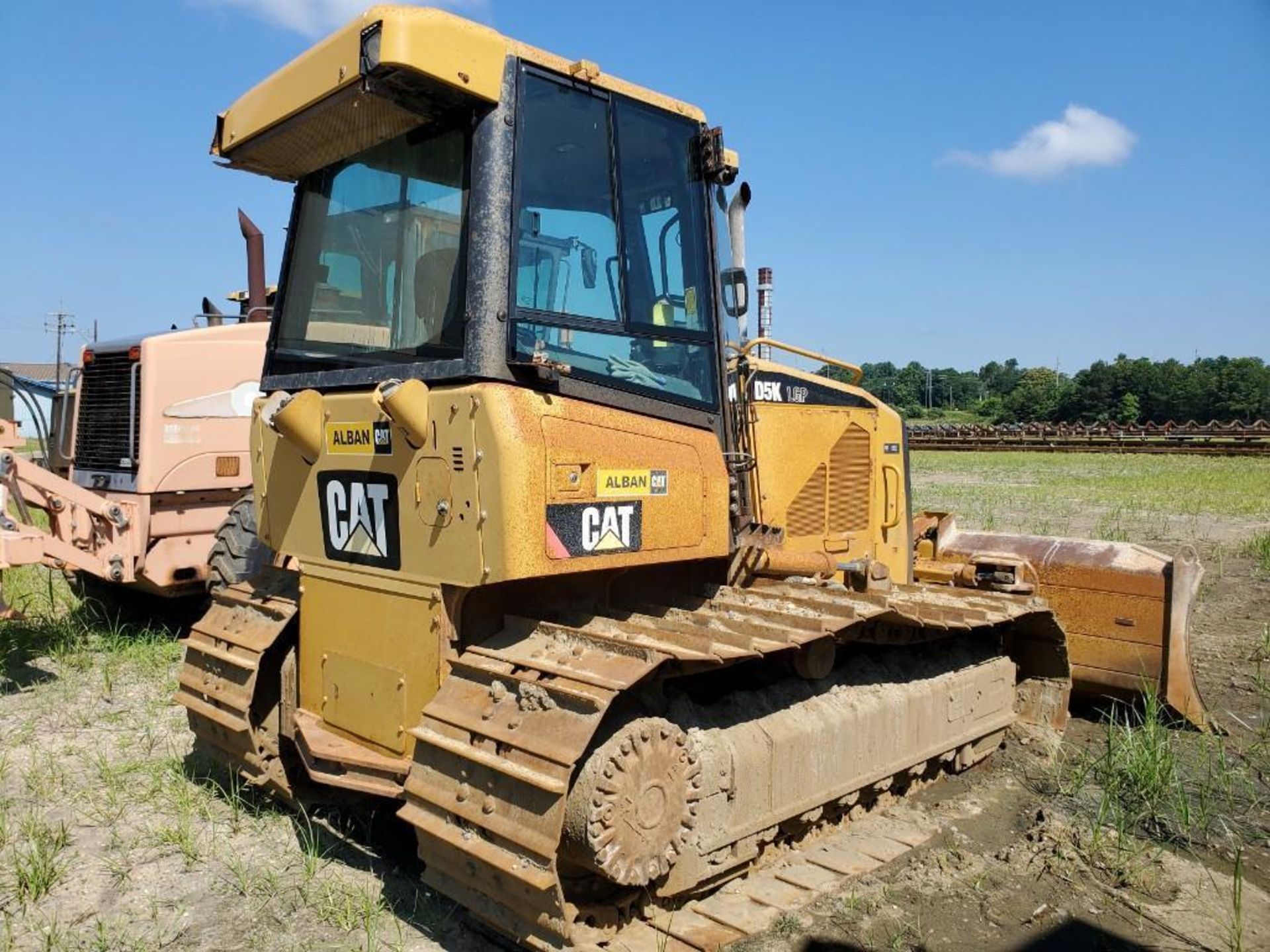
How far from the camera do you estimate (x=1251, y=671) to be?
267 inches

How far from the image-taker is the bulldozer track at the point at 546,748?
2.88 m

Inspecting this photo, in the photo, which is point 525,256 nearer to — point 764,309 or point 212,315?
point 764,309

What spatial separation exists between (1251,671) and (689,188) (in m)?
5.50

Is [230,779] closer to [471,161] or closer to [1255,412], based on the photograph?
[471,161]

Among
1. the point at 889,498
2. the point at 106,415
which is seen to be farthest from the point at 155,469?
the point at 889,498

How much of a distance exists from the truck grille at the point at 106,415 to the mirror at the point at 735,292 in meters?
5.04

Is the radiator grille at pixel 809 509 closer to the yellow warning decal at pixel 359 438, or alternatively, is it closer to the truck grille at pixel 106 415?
the yellow warning decal at pixel 359 438

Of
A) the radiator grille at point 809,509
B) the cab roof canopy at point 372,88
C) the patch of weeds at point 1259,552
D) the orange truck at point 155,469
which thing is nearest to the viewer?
the cab roof canopy at point 372,88

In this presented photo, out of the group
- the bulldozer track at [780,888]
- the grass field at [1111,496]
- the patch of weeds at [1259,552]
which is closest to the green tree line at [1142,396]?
the grass field at [1111,496]

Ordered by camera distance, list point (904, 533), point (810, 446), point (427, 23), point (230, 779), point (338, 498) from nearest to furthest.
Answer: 1. point (427, 23)
2. point (338, 498)
3. point (230, 779)
4. point (810, 446)
5. point (904, 533)

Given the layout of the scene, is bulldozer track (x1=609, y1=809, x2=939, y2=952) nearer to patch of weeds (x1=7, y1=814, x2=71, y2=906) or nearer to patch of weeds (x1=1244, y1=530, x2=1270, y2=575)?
patch of weeds (x1=7, y1=814, x2=71, y2=906)

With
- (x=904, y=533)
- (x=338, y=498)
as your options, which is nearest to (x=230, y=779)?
(x=338, y=498)

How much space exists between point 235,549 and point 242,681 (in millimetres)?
2565

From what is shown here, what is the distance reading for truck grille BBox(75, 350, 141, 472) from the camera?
732cm
